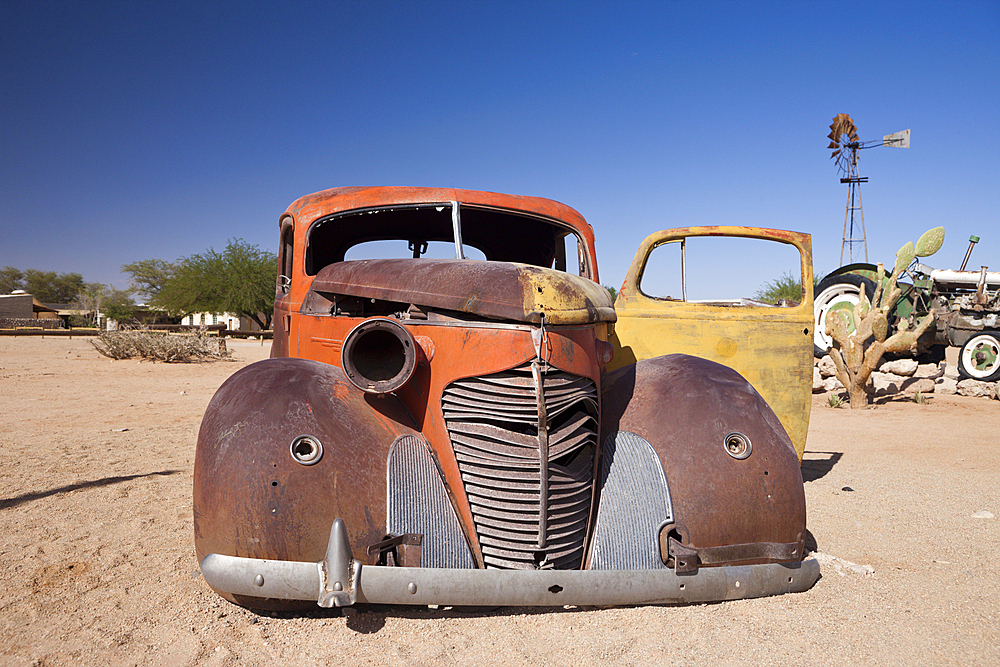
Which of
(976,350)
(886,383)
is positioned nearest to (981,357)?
(976,350)

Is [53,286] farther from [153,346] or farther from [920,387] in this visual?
[920,387]

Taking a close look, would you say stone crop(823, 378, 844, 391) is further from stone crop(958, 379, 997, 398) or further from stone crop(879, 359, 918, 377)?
stone crop(958, 379, 997, 398)

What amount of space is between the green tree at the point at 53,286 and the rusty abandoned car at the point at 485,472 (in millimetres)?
74134

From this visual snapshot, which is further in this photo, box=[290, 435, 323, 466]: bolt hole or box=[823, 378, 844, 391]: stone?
box=[823, 378, 844, 391]: stone

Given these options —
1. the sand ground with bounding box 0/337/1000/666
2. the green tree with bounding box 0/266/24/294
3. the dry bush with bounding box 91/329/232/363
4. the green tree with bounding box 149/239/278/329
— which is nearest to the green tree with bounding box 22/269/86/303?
the green tree with bounding box 0/266/24/294

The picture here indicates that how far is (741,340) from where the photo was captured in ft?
13.8

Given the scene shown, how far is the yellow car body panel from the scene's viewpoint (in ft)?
13.7

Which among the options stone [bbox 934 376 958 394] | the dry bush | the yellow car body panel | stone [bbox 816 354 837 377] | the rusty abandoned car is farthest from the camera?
the dry bush

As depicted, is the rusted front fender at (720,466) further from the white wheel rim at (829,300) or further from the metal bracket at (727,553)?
the white wheel rim at (829,300)

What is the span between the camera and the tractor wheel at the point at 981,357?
1129 centimetres

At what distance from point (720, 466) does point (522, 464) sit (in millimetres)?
897

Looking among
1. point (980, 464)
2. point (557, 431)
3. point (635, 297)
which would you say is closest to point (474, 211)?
point (635, 297)

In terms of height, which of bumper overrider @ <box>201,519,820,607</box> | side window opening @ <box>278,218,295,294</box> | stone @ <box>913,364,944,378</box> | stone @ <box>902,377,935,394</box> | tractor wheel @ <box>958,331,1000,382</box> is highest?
side window opening @ <box>278,218,295,294</box>

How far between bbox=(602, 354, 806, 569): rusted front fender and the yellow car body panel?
4.03 ft
